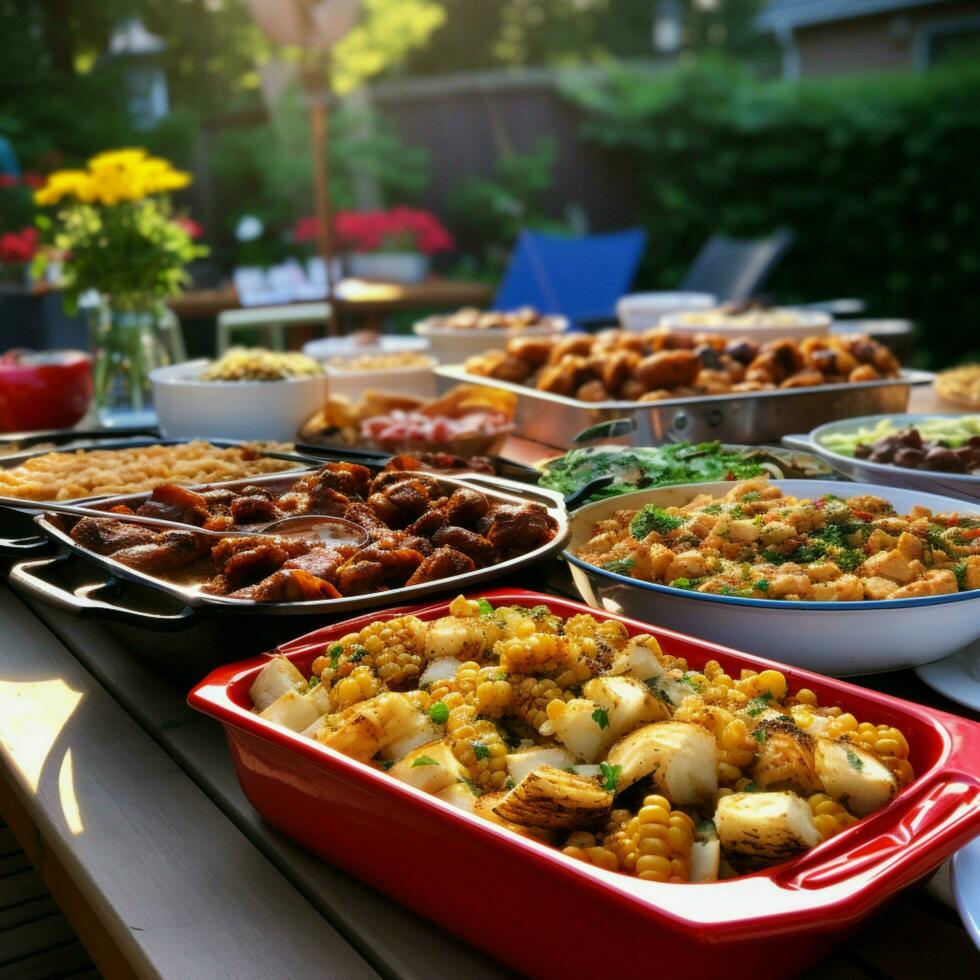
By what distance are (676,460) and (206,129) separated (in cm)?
958

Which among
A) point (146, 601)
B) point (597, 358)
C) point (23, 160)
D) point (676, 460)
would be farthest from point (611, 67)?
point (146, 601)

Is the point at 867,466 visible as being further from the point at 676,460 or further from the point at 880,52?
the point at 880,52

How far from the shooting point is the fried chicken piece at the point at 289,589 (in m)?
1.09

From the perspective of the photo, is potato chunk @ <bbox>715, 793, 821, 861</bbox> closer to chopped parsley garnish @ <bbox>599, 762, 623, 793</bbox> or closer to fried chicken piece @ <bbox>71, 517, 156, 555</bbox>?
chopped parsley garnish @ <bbox>599, 762, 623, 793</bbox>

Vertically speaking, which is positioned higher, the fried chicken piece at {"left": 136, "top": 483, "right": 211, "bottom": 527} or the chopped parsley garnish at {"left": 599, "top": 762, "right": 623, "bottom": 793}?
the fried chicken piece at {"left": 136, "top": 483, "right": 211, "bottom": 527}

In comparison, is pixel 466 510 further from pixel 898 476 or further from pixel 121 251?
pixel 121 251

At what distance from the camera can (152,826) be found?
3.25 ft

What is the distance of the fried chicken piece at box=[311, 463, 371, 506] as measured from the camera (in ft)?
5.02

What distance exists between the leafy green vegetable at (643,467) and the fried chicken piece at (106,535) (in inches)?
24.0

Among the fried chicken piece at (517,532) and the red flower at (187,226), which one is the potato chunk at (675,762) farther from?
the red flower at (187,226)

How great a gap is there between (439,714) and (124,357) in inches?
83.5

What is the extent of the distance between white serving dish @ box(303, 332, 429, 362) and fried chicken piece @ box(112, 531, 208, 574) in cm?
168

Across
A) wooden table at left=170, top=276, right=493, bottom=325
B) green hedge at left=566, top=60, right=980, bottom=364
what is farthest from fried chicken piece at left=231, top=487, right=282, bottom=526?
green hedge at left=566, top=60, right=980, bottom=364

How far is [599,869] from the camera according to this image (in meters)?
0.68
